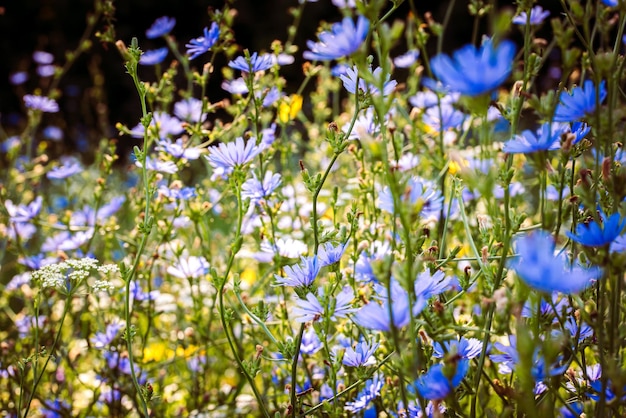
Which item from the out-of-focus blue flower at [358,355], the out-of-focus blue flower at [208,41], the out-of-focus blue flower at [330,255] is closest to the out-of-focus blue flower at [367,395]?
the out-of-focus blue flower at [358,355]

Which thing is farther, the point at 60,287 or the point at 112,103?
the point at 112,103

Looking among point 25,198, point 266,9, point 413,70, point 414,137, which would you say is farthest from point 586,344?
point 266,9

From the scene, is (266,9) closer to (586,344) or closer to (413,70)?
(413,70)

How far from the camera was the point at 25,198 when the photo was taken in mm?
2436

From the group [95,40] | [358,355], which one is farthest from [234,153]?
[95,40]

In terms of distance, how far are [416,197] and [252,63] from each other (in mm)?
510

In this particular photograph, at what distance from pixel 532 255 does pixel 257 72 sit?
932 millimetres

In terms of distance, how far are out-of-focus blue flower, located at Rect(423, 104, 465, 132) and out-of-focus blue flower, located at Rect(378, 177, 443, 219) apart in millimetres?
211

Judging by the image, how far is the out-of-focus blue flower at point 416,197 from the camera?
0.75m

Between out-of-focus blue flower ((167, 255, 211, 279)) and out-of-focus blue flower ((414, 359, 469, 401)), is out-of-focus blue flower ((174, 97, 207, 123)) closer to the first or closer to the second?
out-of-focus blue flower ((167, 255, 211, 279))

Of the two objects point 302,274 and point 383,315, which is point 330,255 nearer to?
point 302,274

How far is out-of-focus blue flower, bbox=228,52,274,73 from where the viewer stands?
49.8 inches

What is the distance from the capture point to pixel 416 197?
0.98 metres

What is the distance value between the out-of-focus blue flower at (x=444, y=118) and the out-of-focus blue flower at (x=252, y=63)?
47cm
